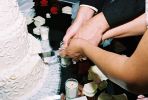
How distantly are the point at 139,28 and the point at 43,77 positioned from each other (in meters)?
1.05

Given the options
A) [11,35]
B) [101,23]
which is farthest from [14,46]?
[101,23]

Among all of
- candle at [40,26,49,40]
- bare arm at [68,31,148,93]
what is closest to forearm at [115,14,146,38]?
bare arm at [68,31,148,93]

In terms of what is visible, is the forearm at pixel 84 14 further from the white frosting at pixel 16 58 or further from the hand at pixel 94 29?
the white frosting at pixel 16 58

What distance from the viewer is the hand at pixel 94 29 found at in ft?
6.56

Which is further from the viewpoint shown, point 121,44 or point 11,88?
point 121,44

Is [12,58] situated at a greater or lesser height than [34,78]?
greater

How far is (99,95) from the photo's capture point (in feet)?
7.07

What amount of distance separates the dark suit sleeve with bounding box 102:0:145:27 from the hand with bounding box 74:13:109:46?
5 centimetres

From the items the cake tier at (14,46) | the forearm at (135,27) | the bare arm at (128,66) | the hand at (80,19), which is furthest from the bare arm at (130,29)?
the cake tier at (14,46)

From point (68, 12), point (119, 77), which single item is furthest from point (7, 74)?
point (119, 77)

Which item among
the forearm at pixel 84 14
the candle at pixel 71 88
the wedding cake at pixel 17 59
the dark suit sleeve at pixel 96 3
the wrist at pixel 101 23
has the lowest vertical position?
the candle at pixel 71 88

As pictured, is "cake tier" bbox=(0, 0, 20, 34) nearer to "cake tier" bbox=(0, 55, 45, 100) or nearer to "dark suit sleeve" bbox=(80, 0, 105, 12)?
"cake tier" bbox=(0, 55, 45, 100)

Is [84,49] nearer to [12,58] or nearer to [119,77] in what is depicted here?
[119,77]

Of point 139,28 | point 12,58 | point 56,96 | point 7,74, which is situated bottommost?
point 56,96
